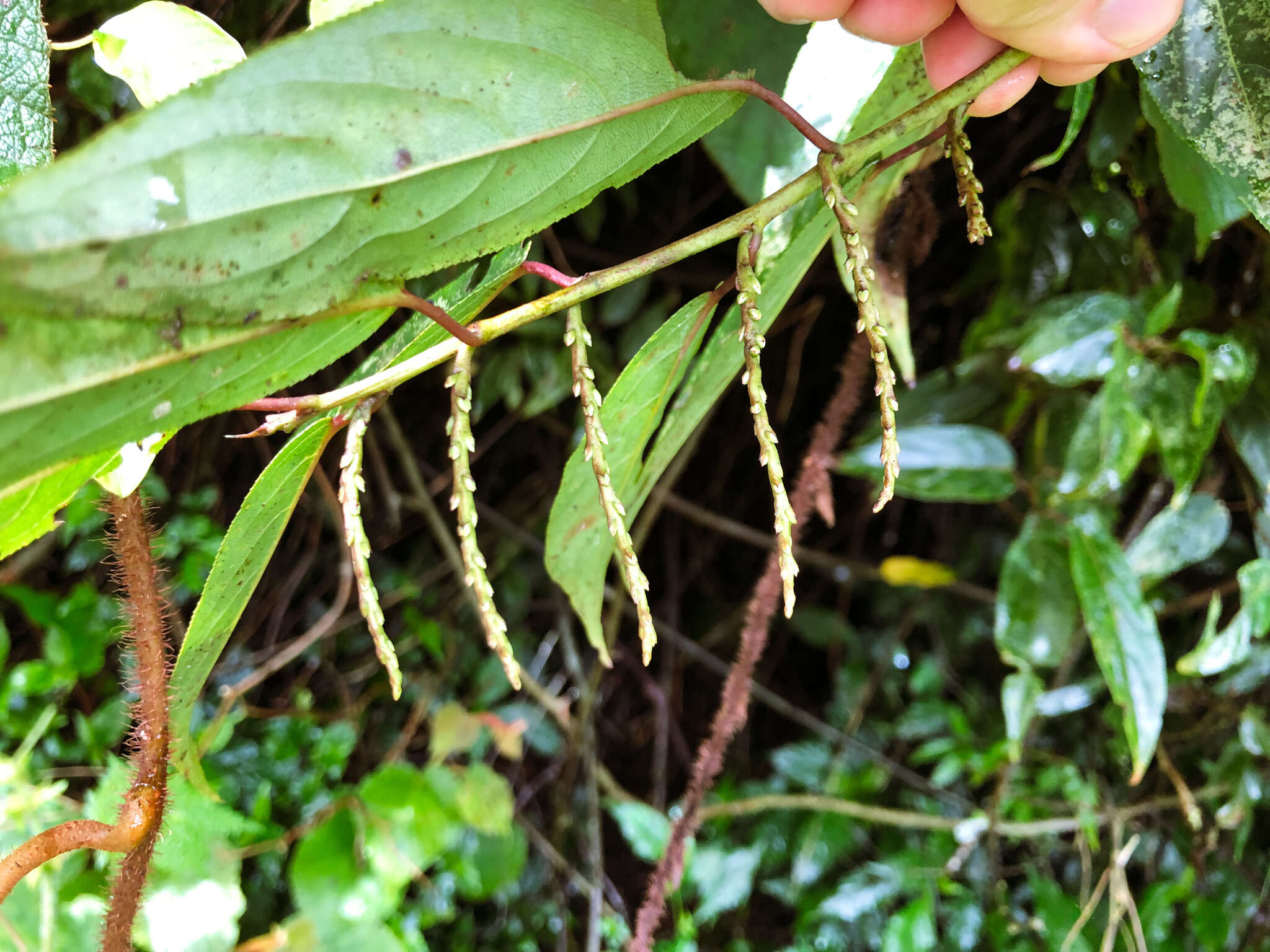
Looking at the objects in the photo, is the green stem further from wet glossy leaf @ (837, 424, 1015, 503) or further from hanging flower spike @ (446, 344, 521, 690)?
wet glossy leaf @ (837, 424, 1015, 503)

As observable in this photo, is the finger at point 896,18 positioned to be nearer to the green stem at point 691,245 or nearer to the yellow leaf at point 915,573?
the green stem at point 691,245

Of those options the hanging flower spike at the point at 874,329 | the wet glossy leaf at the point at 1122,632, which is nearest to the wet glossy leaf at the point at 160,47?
the hanging flower spike at the point at 874,329

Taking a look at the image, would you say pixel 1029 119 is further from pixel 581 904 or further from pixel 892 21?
pixel 581 904

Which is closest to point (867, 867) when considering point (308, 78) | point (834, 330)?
point (834, 330)

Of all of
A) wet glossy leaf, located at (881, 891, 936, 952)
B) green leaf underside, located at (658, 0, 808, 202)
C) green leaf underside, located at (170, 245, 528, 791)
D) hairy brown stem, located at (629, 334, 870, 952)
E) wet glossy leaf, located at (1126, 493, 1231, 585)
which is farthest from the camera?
wet glossy leaf, located at (881, 891, 936, 952)

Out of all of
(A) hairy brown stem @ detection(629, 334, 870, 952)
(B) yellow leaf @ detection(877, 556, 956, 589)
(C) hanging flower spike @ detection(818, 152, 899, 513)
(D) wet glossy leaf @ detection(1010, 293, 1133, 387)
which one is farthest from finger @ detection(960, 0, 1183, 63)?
(B) yellow leaf @ detection(877, 556, 956, 589)

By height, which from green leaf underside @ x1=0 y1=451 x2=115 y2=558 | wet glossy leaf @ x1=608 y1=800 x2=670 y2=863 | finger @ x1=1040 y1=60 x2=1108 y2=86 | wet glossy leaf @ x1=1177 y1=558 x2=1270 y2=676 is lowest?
wet glossy leaf @ x1=608 y1=800 x2=670 y2=863

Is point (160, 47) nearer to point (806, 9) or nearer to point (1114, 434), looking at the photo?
point (806, 9)
